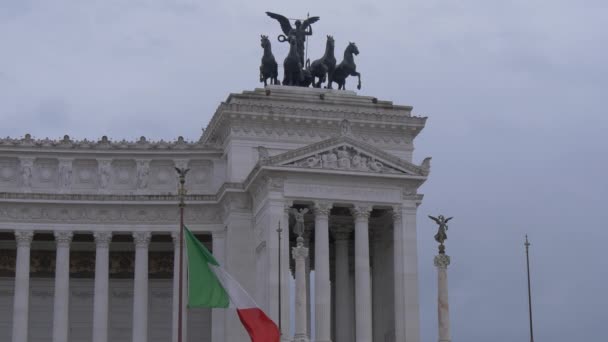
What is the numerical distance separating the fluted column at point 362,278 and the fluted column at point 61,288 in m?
17.0

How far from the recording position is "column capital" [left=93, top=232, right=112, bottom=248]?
248 ft

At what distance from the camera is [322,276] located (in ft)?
231

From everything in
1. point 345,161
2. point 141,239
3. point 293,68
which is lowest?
point 141,239

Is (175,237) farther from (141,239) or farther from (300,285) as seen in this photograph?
(300,285)

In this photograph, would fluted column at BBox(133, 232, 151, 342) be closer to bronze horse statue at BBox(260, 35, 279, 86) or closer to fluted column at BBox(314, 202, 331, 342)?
fluted column at BBox(314, 202, 331, 342)

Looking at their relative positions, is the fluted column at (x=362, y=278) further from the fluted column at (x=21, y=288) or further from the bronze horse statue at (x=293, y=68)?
the fluted column at (x=21, y=288)

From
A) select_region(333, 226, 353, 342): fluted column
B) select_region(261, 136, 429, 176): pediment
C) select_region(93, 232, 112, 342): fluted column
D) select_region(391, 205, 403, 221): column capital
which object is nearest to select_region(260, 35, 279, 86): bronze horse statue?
select_region(261, 136, 429, 176): pediment

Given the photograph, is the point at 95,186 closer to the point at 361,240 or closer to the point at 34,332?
the point at 34,332

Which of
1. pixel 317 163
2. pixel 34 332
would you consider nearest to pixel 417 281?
pixel 317 163

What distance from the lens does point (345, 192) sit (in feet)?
237

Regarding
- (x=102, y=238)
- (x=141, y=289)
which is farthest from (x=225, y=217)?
(x=102, y=238)

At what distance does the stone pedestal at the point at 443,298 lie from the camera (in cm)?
5772

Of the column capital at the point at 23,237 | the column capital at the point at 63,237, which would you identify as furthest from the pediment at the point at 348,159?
the column capital at the point at 23,237

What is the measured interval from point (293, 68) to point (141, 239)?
14.4m
